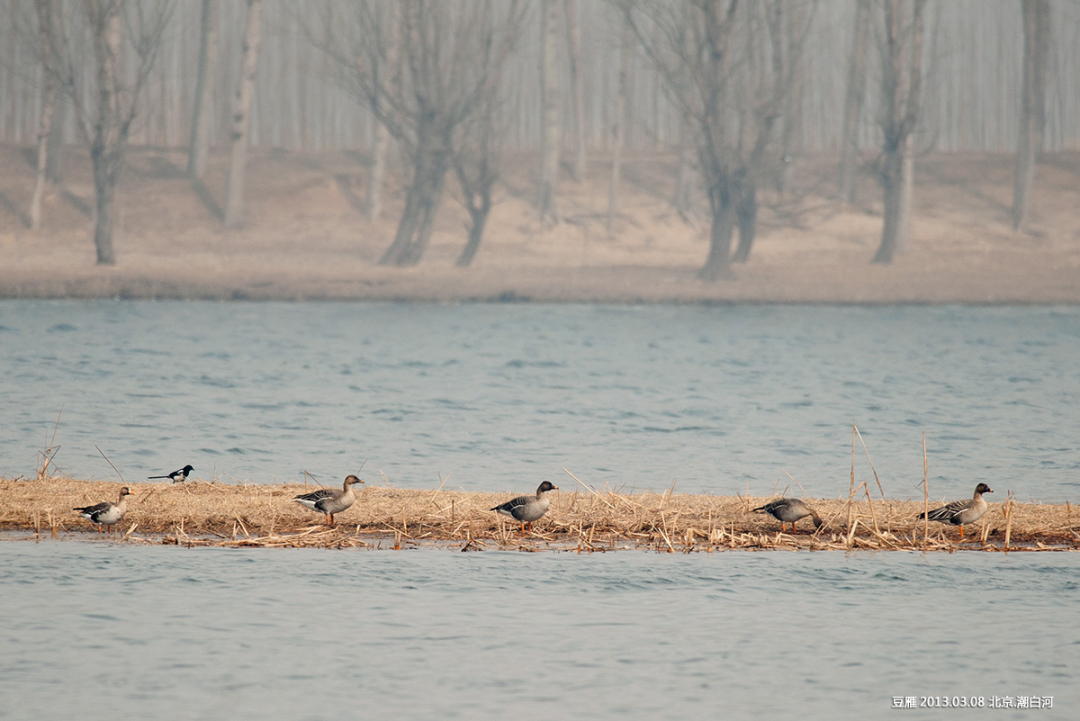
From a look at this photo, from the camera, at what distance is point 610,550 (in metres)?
11.1

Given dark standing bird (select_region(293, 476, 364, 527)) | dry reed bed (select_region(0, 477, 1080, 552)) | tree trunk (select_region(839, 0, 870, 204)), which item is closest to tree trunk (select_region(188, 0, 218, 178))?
tree trunk (select_region(839, 0, 870, 204))

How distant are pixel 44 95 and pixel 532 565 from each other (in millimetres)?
37925

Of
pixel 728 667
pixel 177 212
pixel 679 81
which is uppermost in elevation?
pixel 679 81

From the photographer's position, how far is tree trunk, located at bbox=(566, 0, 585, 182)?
2019 inches

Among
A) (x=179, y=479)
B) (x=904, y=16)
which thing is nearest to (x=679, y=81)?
(x=904, y=16)

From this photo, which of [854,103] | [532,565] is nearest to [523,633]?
[532,565]

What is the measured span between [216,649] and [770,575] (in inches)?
176

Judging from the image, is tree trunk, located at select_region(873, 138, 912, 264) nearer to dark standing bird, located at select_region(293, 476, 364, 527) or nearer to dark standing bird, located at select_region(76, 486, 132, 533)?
dark standing bird, located at select_region(293, 476, 364, 527)

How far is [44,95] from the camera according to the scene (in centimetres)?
4322

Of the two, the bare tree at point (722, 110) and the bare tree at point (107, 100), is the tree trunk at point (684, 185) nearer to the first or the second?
the bare tree at point (722, 110)

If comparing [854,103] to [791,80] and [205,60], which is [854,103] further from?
[205,60]

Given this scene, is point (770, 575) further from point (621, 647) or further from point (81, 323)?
point (81, 323)

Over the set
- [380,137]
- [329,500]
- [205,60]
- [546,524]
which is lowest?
[546,524]

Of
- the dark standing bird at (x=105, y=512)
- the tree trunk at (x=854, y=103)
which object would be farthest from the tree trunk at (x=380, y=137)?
the dark standing bird at (x=105, y=512)
